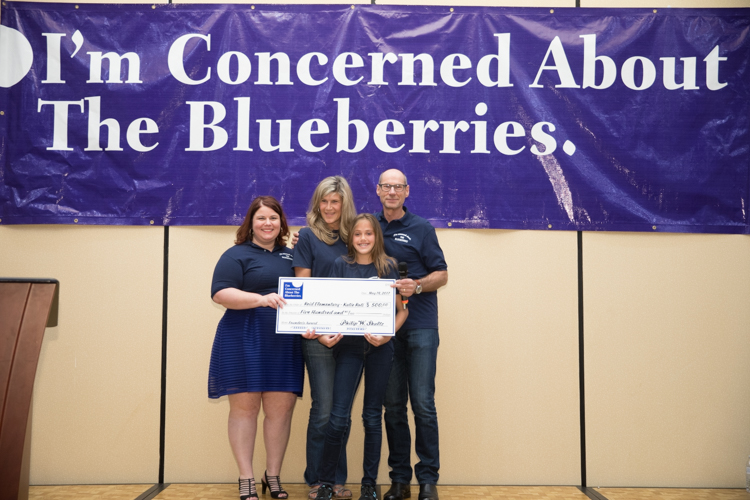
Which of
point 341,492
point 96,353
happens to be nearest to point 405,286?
point 341,492

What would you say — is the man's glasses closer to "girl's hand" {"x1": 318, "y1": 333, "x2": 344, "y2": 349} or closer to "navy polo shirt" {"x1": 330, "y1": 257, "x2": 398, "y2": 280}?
"navy polo shirt" {"x1": 330, "y1": 257, "x2": 398, "y2": 280}

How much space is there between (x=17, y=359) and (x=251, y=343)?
1.04 meters

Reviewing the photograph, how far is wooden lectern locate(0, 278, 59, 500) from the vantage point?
6.13 feet

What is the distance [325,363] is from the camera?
2.70 metres

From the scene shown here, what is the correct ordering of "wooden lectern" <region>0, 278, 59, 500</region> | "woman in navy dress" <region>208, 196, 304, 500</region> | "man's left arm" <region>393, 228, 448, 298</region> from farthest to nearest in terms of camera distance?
"man's left arm" <region>393, 228, 448, 298</region> < "woman in navy dress" <region>208, 196, 304, 500</region> < "wooden lectern" <region>0, 278, 59, 500</region>

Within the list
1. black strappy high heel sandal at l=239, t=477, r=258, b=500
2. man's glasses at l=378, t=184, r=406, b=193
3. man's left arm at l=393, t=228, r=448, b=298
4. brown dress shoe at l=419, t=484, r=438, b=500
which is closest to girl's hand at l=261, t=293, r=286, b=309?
man's left arm at l=393, t=228, r=448, b=298

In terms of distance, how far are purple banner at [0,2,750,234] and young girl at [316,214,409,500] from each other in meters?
0.72

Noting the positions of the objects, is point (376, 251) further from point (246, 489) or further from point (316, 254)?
point (246, 489)

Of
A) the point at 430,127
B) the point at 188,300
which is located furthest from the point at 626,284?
the point at 188,300

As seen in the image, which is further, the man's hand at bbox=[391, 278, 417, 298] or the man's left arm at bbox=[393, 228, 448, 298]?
the man's left arm at bbox=[393, 228, 448, 298]

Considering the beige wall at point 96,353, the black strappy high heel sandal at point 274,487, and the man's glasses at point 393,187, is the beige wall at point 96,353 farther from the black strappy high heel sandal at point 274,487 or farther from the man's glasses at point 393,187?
the man's glasses at point 393,187

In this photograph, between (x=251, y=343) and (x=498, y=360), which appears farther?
(x=498, y=360)

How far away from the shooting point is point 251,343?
2.75m

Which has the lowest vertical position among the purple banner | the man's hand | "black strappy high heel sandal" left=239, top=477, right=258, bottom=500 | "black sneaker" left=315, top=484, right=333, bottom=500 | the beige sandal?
the beige sandal
